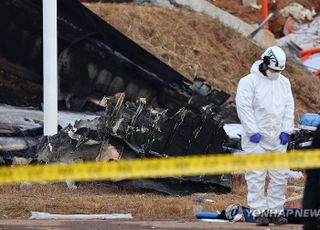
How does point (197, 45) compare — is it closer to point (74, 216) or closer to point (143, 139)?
point (143, 139)

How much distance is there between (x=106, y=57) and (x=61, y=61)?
78cm

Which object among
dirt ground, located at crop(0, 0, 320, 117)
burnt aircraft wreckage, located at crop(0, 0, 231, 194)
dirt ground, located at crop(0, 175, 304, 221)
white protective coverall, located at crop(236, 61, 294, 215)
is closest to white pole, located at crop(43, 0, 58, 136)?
burnt aircraft wreckage, located at crop(0, 0, 231, 194)

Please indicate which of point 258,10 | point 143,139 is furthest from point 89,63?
point 258,10

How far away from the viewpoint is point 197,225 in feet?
30.0

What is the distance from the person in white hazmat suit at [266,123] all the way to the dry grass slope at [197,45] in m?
8.32

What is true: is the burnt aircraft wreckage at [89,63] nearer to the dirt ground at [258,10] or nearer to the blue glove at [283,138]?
the blue glove at [283,138]

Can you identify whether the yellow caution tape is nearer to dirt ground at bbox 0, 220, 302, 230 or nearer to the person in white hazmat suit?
the person in white hazmat suit

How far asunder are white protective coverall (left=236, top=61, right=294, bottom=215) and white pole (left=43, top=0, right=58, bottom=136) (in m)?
3.93

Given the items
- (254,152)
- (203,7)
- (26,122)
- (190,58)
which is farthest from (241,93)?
(203,7)

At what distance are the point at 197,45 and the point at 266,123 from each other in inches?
389

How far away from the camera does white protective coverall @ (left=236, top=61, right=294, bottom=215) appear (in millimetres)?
9008

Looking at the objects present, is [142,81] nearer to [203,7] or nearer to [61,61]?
[61,61]

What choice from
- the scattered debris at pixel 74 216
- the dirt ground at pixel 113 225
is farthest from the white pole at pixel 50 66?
the dirt ground at pixel 113 225

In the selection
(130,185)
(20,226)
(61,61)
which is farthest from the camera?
(61,61)
